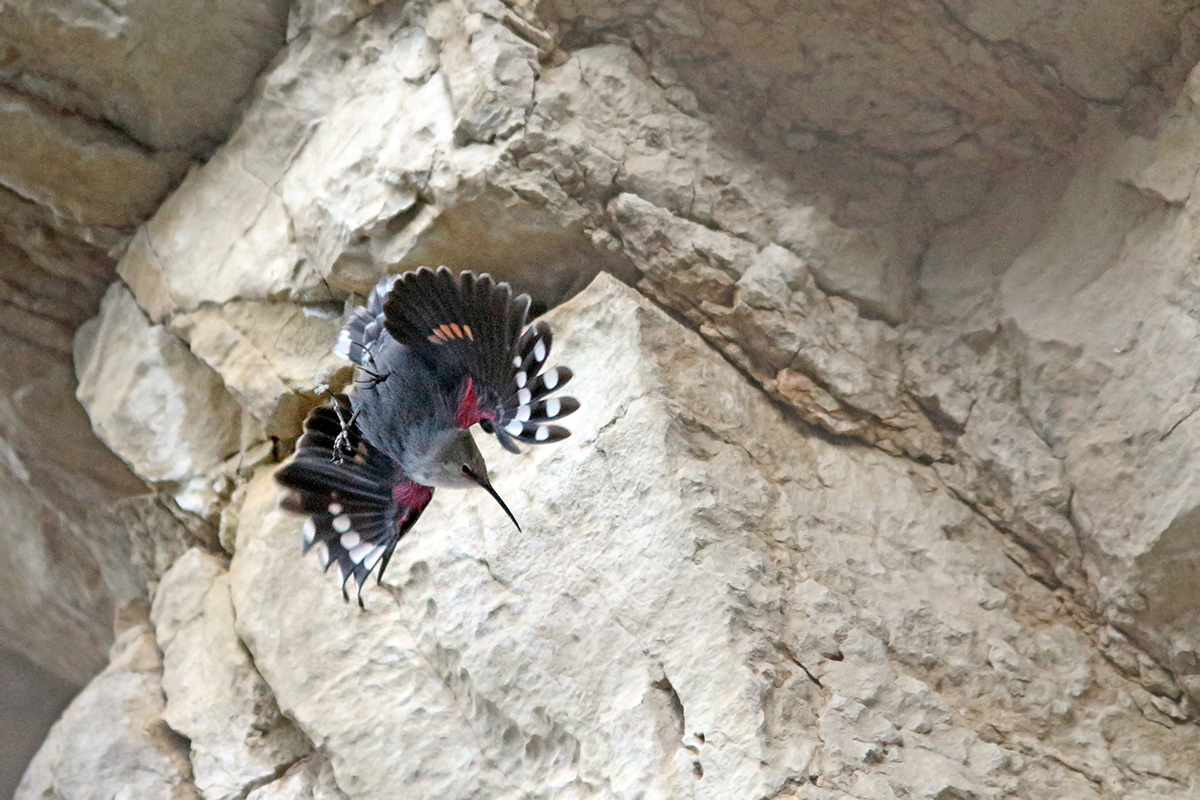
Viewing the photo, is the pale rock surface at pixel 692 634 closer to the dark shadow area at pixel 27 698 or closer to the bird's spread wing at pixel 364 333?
the bird's spread wing at pixel 364 333

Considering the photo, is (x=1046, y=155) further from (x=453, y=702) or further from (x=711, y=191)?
(x=453, y=702)

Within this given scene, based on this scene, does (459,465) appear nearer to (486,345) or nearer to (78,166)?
(486,345)

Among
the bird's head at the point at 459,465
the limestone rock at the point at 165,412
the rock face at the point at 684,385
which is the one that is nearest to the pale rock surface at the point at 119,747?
the rock face at the point at 684,385

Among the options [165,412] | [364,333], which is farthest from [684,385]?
[165,412]

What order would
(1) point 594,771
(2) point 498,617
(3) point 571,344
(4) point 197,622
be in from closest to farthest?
1. (1) point 594,771
2. (2) point 498,617
3. (3) point 571,344
4. (4) point 197,622

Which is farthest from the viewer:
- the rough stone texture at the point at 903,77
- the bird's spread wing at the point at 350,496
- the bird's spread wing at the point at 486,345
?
the rough stone texture at the point at 903,77

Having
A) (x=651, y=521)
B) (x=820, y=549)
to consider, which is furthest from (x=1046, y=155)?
(x=651, y=521)

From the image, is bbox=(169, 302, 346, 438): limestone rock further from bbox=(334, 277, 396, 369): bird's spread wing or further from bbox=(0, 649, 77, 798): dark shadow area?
bbox=(0, 649, 77, 798): dark shadow area
